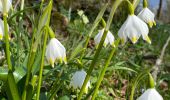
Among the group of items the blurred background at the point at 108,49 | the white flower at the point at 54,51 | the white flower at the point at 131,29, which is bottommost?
→ the blurred background at the point at 108,49

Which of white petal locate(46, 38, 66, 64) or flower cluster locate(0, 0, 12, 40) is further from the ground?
flower cluster locate(0, 0, 12, 40)

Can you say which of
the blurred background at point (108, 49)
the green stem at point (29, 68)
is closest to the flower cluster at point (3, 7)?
the green stem at point (29, 68)

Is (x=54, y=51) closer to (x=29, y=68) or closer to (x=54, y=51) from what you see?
(x=54, y=51)

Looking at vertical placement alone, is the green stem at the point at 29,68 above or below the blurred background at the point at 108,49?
above

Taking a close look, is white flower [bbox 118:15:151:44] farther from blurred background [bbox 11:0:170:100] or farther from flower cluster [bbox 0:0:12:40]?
blurred background [bbox 11:0:170:100]

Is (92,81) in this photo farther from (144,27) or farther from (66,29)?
(66,29)

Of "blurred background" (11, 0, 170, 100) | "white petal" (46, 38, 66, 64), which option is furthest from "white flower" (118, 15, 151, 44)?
"blurred background" (11, 0, 170, 100)

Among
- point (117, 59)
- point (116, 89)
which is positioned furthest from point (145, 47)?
point (116, 89)

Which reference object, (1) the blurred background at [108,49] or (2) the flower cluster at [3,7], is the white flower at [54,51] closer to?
(2) the flower cluster at [3,7]

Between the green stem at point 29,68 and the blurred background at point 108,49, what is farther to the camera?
the blurred background at point 108,49

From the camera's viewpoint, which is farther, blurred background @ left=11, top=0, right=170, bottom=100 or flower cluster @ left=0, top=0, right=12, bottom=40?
blurred background @ left=11, top=0, right=170, bottom=100

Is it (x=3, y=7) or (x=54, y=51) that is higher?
(x=3, y=7)

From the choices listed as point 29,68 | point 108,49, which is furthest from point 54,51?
point 108,49
